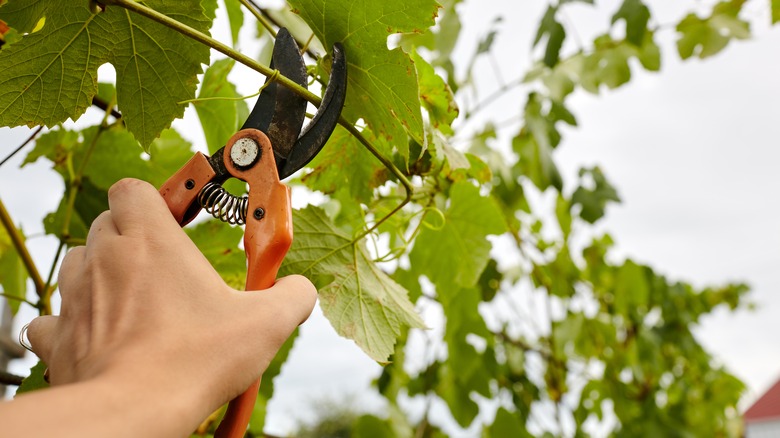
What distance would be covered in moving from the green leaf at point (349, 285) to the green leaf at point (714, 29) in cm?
144

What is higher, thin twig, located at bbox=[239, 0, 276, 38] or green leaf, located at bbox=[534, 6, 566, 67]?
green leaf, located at bbox=[534, 6, 566, 67]

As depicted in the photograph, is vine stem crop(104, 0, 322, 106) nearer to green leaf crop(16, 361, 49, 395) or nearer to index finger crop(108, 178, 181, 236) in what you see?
index finger crop(108, 178, 181, 236)

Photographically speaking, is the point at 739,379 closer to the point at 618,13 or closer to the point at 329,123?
the point at 618,13

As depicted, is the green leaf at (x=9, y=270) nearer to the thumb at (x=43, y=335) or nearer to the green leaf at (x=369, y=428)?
the thumb at (x=43, y=335)

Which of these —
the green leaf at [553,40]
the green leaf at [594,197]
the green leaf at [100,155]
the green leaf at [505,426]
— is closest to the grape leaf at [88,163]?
the green leaf at [100,155]

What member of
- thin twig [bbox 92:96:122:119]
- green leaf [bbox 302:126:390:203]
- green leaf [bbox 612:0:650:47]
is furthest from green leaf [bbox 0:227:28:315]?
green leaf [bbox 612:0:650:47]

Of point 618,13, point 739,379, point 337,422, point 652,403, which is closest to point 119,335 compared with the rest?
point 618,13

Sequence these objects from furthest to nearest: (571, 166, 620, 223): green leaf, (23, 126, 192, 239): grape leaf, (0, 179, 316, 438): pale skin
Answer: (571, 166, 620, 223): green leaf
(23, 126, 192, 239): grape leaf
(0, 179, 316, 438): pale skin

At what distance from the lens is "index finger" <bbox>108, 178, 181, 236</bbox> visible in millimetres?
443

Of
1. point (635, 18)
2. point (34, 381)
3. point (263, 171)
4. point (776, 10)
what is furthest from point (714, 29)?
point (34, 381)

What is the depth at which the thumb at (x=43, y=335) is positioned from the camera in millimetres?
437

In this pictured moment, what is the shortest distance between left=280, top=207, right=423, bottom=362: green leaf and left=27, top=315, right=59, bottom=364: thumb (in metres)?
0.29

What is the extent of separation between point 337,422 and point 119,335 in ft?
57.2

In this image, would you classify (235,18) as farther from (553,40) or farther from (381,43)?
(553,40)
